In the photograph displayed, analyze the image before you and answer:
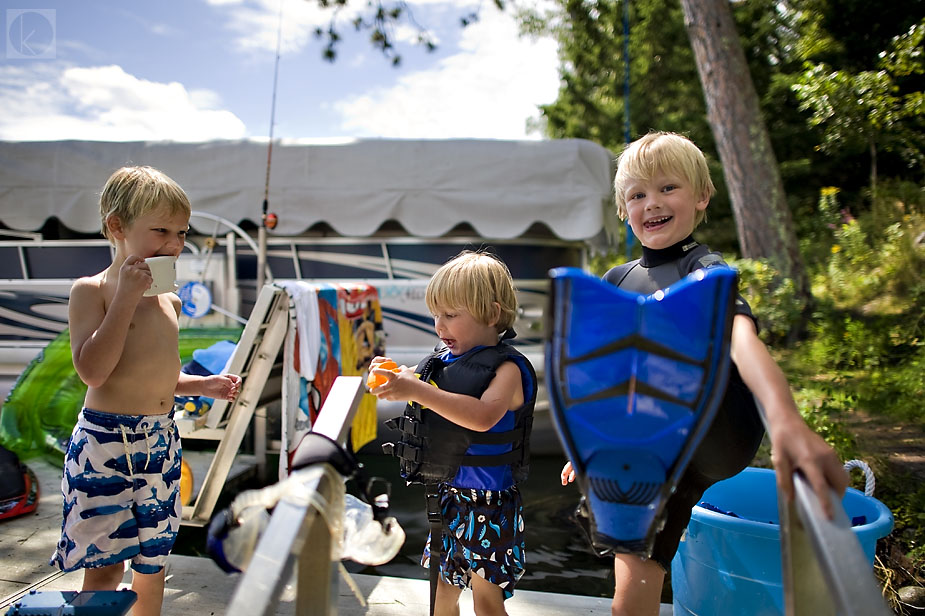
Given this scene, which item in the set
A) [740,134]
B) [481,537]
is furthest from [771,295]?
[481,537]

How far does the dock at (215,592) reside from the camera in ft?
8.34

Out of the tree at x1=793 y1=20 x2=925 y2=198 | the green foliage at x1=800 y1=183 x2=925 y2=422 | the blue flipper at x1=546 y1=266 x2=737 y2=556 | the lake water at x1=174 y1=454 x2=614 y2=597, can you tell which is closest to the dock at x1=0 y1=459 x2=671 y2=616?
the lake water at x1=174 y1=454 x2=614 y2=597

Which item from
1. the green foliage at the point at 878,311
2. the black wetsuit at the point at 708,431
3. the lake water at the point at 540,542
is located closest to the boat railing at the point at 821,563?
the black wetsuit at the point at 708,431

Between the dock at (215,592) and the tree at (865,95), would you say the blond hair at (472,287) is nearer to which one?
the dock at (215,592)

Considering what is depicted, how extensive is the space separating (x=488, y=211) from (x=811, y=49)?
5.23 m

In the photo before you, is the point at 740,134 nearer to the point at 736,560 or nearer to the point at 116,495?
the point at 736,560

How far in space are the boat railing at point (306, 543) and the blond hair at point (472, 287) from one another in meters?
0.63

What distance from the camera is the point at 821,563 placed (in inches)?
32.1

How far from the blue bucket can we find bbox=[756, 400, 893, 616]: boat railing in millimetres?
888

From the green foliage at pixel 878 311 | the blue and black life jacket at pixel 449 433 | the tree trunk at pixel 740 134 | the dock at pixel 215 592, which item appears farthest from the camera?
the tree trunk at pixel 740 134

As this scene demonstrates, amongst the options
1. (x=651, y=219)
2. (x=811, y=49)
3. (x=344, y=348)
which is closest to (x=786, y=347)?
(x=811, y=49)

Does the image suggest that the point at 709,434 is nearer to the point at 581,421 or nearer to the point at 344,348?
the point at 581,421

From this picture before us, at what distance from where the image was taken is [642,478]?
1.05 metres

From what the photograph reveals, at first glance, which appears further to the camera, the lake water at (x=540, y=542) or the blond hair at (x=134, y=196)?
the lake water at (x=540, y=542)
